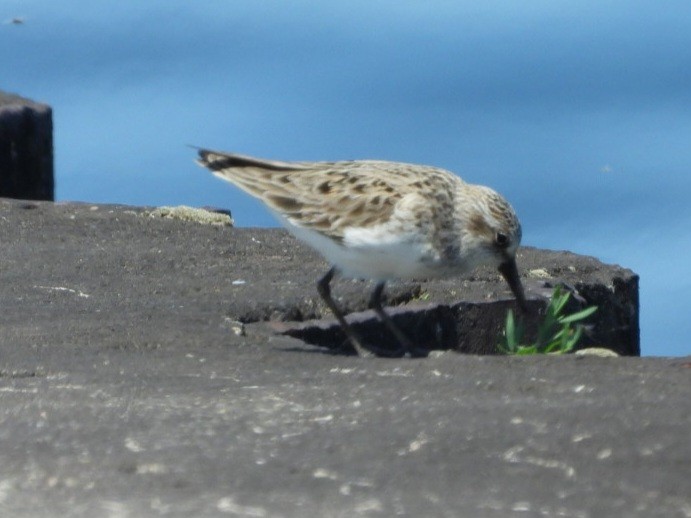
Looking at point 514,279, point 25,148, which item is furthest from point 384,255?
point 25,148

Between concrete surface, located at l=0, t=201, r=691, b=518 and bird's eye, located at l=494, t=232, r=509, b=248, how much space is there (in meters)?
1.02

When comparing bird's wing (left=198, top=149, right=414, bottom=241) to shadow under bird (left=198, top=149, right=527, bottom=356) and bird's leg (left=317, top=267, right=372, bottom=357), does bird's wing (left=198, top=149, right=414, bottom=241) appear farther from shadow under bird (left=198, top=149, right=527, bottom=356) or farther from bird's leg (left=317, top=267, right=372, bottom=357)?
bird's leg (left=317, top=267, right=372, bottom=357)

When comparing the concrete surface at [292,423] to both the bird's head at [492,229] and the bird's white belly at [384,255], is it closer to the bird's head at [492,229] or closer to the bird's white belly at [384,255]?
the bird's white belly at [384,255]

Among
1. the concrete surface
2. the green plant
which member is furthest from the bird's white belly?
the green plant

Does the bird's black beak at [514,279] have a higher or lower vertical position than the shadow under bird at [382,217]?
lower

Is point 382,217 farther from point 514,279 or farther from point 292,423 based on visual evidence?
point 292,423

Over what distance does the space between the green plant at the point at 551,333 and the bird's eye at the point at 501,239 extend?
347 millimetres

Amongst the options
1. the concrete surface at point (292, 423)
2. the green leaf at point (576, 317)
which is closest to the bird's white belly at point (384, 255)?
the concrete surface at point (292, 423)

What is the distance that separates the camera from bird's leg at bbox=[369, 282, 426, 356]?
692 centimetres

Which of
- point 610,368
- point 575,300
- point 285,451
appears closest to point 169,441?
point 285,451

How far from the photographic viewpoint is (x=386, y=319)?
283 inches

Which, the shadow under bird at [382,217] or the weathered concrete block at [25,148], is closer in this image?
the shadow under bird at [382,217]

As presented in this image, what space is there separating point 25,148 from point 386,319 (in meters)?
4.90

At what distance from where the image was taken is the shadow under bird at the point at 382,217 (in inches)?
267
